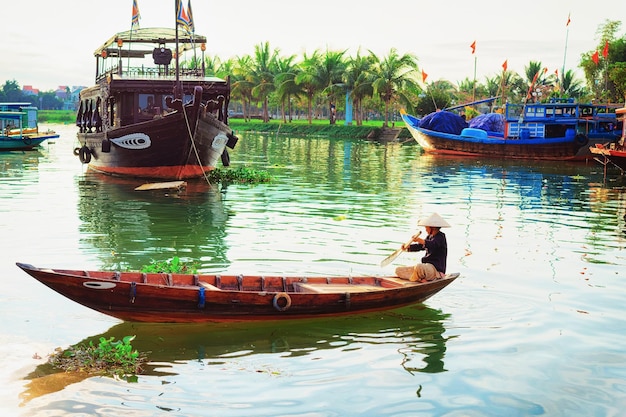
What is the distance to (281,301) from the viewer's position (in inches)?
346

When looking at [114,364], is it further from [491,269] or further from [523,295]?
[491,269]

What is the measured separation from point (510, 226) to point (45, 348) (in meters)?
11.7

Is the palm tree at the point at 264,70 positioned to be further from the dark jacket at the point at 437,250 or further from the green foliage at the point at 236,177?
the dark jacket at the point at 437,250

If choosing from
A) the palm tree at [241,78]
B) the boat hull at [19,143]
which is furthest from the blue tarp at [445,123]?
→ the palm tree at [241,78]

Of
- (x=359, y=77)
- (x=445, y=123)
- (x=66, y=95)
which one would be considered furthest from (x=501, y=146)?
(x=66, y=95)

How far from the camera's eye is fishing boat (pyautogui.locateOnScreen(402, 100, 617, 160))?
38.1m

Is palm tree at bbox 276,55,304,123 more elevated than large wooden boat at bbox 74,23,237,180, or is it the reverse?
palm tree at bbox 276,55,304,123

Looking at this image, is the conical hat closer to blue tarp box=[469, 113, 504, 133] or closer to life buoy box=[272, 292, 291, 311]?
life buoy box=[272, 292, 291, 311]

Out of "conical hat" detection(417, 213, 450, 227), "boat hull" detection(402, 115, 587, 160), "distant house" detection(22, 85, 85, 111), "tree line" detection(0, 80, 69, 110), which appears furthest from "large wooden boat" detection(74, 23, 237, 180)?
"distant house" detection(22, 85, 85, 111)

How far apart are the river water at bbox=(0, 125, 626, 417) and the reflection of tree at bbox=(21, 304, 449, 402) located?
26 mm

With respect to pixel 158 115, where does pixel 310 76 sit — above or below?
above

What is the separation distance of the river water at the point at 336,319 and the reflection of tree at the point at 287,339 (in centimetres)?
3

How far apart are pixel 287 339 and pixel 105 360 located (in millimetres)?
2163

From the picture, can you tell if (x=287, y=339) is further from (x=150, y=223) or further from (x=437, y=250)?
(x=150, y=223)
